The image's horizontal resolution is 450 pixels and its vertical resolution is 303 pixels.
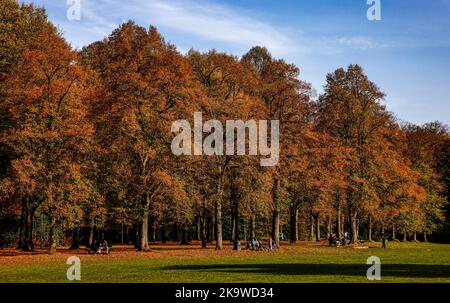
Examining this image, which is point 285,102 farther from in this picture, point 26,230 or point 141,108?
point 26,230

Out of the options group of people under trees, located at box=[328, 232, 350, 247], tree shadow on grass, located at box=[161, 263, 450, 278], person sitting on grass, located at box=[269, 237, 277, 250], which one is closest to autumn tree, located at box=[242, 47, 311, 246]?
person sitting on grass, located at box=[269, 237, 277, 250]

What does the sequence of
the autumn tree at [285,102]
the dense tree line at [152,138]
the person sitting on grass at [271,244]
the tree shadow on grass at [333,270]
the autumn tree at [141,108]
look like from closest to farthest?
the tree shadow on grass at [333,270], the dense tree line at [152,138], the autumn tree at [141,108], the person sitting on grass at [271,244], the autumn tree at [285,102]

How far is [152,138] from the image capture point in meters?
47.9

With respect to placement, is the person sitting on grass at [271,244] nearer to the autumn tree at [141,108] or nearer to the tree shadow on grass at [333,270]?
the autumn tree at [141,108]

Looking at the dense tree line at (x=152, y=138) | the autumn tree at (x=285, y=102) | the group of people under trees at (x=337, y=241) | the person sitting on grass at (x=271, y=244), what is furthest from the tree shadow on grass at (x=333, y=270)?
the group of people under trees at (x=337, y=241)

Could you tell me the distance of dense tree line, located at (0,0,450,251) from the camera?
44156 mm

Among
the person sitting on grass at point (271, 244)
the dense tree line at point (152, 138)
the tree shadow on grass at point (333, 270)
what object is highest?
the dense tree line at point (152, 138)

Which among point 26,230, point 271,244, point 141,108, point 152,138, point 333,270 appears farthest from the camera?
point 271,244

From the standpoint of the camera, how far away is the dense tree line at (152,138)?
4416 cm

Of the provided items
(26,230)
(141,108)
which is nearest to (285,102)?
(141,108)

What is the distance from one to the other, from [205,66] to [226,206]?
54.5ft

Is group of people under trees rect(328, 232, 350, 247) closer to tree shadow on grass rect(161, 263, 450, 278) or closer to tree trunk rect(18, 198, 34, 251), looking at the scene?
tree shadow on grass rect(161, 263, 450, 278)
